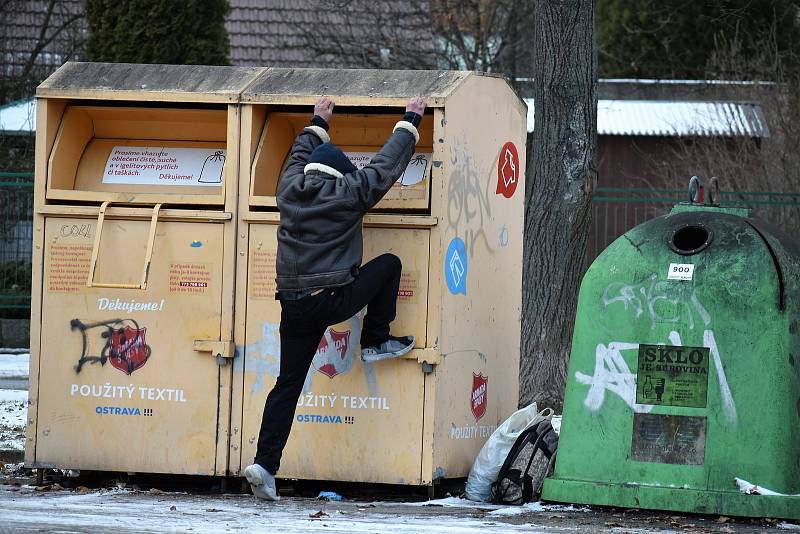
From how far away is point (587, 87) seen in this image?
28.2 feet

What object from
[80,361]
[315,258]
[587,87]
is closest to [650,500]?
[315,258]

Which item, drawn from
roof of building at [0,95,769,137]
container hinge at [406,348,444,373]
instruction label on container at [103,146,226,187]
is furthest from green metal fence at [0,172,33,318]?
container hinge at [406,348,444,373]

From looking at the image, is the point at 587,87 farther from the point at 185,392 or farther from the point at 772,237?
the point at 185,392

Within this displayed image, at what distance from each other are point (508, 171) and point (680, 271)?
1.37 metres

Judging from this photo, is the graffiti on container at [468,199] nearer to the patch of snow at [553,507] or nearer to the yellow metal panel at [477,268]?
the yellow metal panel at [477,268]

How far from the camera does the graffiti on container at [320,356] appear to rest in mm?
5758

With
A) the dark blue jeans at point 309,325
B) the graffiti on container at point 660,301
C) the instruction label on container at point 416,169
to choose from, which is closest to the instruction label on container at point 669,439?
the graffiti on container at point 660,301

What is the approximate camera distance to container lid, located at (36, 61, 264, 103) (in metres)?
5.85

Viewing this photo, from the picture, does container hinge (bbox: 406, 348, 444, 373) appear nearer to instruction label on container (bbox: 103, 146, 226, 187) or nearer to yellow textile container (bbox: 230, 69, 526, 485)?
yellow textile container (bbox: 230, 69, 526, 485)

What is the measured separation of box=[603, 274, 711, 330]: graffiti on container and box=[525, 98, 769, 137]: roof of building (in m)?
10.8

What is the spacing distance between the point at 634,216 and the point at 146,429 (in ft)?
25.5

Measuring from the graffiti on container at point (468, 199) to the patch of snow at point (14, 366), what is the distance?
19.6 feet

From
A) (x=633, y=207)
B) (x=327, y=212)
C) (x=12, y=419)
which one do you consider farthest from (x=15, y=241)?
(x=327, y=212)

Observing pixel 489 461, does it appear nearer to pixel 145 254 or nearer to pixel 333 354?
pixel 333 354
